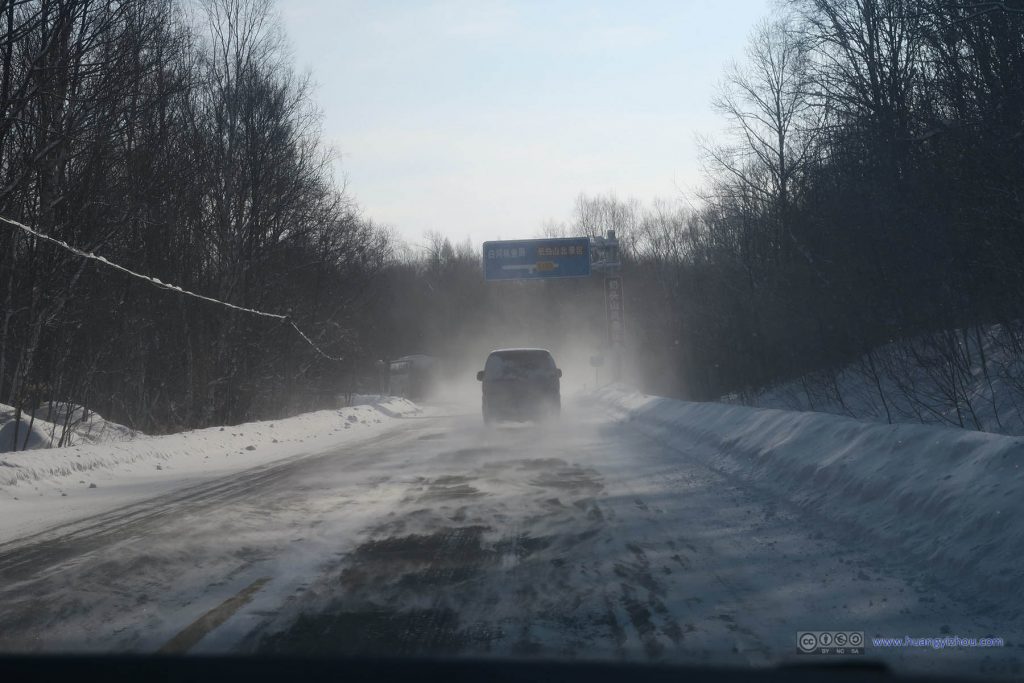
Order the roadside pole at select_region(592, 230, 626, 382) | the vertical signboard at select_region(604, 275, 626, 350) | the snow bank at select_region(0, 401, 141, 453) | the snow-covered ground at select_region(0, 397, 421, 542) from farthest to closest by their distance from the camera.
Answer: the vertical signboard at select_region(604, 275, 626, 350)
the roadside pole at select_region(592, 230, 626, 382)
the snow bank at select_region(0, 401, 141, 453)
the snow-covered ground at select_region(0, 397, 421, 542)

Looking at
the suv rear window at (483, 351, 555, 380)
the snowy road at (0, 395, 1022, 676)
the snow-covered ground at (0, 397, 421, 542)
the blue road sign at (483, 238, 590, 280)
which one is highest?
the blue road sign at (483, 238, 590, 280)

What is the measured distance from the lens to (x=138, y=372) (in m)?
28.6

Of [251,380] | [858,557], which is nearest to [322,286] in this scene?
[251,380]

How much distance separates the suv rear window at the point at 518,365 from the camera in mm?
22812

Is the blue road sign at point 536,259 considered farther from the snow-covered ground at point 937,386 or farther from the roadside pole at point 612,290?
the snow-covered ground at point 937,386

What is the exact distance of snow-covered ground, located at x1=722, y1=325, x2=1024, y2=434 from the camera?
14406 mm

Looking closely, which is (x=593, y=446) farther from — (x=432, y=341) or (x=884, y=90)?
(x=432, y=341)

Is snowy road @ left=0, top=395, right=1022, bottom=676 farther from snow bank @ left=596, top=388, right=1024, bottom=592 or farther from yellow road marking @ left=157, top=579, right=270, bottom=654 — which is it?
snow bank @ left=596, top=388, right=1024, bottom=592

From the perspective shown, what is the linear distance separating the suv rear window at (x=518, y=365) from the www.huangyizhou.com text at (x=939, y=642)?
17.9 meters

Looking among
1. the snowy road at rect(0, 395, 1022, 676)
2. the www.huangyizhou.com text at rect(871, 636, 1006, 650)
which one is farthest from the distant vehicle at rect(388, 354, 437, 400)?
the www.huangyizhou.com text at rect(871, 636, 1006, 650)

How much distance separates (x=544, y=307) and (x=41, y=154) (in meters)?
77.9

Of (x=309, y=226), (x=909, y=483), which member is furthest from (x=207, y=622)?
(x=309, y=226)

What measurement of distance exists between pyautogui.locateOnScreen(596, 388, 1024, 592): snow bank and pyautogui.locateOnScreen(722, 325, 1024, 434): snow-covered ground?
2950 mm

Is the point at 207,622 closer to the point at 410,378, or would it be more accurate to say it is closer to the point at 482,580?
the point at 482,580
